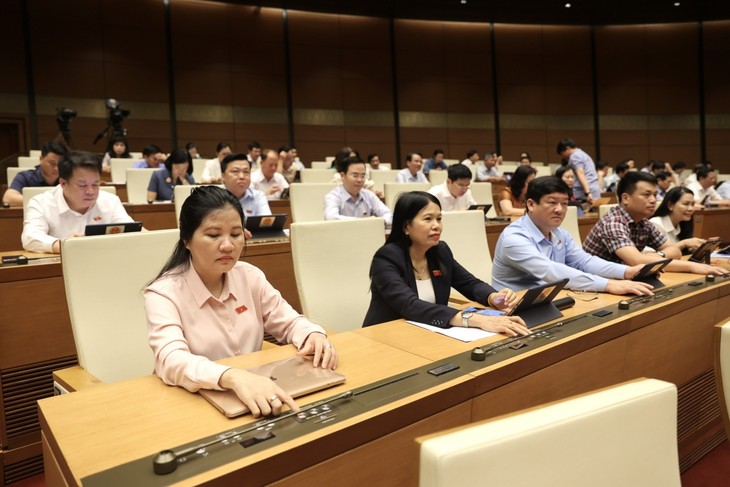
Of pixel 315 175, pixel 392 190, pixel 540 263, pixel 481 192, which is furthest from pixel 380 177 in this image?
pixel 540 263

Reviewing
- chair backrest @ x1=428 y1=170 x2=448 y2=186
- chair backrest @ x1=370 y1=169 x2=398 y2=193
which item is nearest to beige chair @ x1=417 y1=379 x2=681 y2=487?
chair backrest @ x1=370 y1=169 x2=398 y2=193

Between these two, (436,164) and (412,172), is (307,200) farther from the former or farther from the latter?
(436,164)

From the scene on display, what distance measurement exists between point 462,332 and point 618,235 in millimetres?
1498

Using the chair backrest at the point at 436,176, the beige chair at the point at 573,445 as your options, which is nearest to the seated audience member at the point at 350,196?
the chair backrest at the point at 436,176

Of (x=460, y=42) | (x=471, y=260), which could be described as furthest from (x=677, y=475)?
(x=460, y=42)

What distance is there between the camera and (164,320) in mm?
1321

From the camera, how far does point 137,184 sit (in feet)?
17.1

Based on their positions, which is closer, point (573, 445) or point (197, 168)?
point (573, 445)

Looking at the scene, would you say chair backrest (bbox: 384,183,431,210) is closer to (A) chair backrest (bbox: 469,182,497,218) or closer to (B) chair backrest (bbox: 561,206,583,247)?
(A) chair backrest (bbox: 469,182,497,218)

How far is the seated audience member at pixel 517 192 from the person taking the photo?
398cm

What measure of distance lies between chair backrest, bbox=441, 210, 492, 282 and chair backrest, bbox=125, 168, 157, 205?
11.3ft

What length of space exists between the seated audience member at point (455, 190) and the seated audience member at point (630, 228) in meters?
1.66

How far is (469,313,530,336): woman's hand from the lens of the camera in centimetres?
154

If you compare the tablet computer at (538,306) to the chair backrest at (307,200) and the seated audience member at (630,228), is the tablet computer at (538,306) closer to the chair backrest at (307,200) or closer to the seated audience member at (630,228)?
the seated audience member at (630,228)
